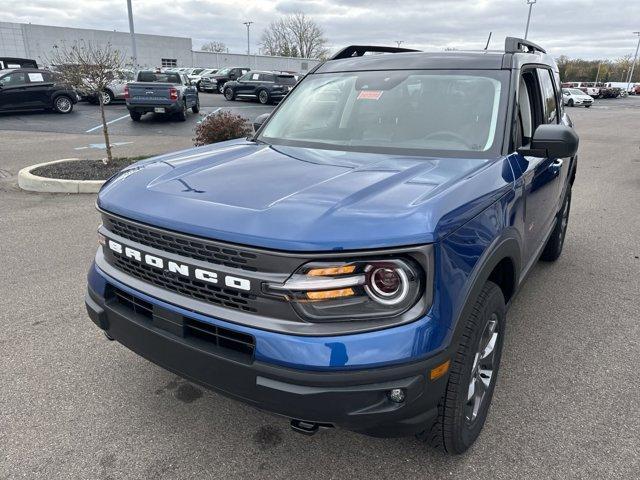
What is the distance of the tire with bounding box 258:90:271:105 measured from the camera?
26.7m

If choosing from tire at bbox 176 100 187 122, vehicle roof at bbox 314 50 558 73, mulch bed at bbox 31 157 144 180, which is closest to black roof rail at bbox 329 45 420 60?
vehicle roof at bbox 314 50 558 73

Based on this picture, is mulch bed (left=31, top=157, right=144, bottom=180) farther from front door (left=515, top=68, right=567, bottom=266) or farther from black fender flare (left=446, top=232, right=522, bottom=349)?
black fender flare (left=446, top=232, right=522, bottom=349)

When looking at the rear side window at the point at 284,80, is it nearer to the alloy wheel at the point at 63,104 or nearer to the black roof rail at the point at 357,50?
the alloy wheel at the point at 63,104

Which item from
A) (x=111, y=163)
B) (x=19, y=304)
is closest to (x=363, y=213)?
(x=19, y=304)

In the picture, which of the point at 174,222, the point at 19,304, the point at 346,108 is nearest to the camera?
the point at 174,222

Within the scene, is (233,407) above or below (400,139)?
below

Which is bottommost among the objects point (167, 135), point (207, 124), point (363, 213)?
point (167, 135)

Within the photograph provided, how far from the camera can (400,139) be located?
300cm

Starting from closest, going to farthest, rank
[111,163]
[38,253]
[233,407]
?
[233,407], [38,253], [111,163]

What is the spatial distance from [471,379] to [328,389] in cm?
88

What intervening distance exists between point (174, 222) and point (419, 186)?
1039mm

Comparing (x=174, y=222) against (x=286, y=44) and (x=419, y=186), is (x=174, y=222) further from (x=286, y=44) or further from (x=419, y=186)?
(x=286, y=44)

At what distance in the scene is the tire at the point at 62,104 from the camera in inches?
765

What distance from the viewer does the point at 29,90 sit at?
1850 cm
